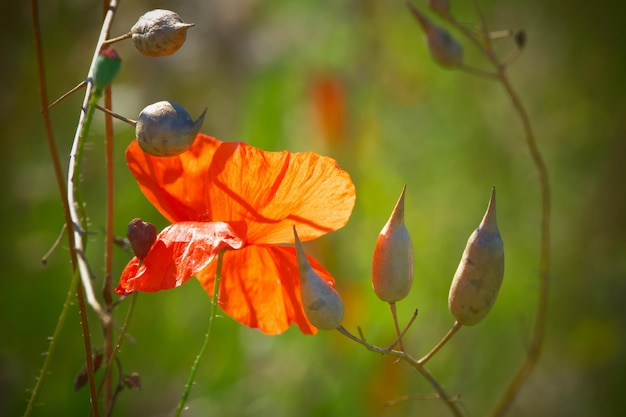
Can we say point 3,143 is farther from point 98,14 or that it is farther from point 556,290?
point 556,290

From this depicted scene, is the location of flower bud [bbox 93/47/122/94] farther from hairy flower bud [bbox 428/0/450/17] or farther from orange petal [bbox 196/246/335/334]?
hairy flower bud [bbox 428/0/450/17]

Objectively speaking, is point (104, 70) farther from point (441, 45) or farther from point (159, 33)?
point (441, 45)

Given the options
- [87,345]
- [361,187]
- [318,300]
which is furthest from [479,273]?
[361,187]

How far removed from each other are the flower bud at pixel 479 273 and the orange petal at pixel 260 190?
16cm

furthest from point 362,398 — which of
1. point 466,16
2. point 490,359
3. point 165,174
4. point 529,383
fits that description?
point 466,16

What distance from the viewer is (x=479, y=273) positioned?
2.92 ft

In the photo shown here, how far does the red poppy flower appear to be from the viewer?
853mm

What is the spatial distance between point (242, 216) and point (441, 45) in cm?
55

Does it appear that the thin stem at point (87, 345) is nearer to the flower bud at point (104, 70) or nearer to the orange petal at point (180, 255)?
the orange petal at point (180, 255)

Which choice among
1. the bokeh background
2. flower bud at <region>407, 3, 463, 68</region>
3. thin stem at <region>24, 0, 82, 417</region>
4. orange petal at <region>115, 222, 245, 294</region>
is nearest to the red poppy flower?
orange petal at <region>115, 222, 245, 294</region>

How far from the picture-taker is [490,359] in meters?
2.45

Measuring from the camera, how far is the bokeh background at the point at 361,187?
2.11 meters

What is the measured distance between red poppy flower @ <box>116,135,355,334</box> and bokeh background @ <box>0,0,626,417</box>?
0.85 meters

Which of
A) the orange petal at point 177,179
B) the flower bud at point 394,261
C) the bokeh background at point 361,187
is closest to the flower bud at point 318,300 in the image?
the flower bud at point 394,261
